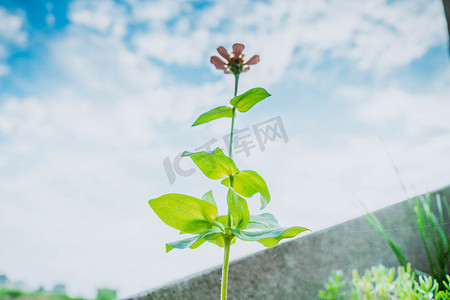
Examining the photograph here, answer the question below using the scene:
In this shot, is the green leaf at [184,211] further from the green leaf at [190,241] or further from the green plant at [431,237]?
the green plant at [431,237]

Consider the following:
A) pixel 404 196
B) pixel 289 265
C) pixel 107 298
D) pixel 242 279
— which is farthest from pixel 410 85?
pixel 107 298

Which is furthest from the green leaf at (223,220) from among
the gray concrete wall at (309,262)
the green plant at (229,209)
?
the gray concrete wall at (309,262)

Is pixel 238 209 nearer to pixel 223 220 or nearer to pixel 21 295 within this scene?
pixel 223 220

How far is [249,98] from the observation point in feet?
1.44

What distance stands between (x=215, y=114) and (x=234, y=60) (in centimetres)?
10

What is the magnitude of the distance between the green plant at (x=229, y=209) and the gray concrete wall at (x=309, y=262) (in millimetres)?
436

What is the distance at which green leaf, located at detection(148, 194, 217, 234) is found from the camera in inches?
16.1

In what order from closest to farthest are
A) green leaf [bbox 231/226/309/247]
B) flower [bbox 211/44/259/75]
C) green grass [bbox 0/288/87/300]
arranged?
green leaf [bbox 231/226/309/247] → flower [bbox 211/44/259/75] → green grass [bbox 0/288/87/300]

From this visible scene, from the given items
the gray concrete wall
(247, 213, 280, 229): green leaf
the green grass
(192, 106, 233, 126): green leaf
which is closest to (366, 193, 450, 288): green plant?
the gray concrete wall

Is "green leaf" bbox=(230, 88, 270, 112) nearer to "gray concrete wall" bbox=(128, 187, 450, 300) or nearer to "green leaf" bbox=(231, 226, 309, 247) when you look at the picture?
"green leaf" bbox=(231, 226, 309, 247)

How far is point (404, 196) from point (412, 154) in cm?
12

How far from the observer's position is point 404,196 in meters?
0.86

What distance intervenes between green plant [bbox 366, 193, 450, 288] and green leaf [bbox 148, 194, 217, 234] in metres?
0.57

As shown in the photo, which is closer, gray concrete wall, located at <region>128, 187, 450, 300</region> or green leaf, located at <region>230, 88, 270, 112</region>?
green leaf, located at <region>230, 88, 270, 112</region>
